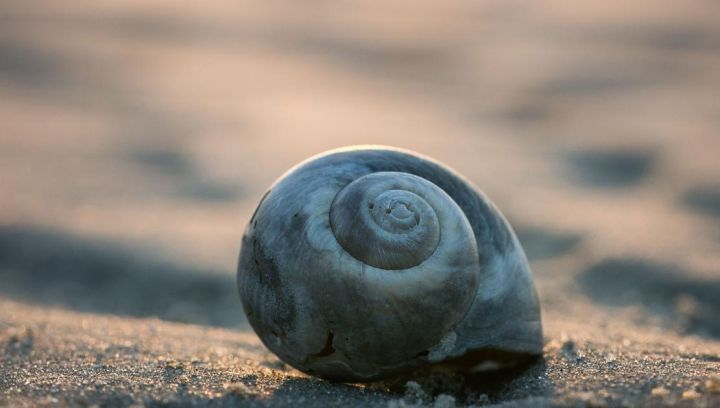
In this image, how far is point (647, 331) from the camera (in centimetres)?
377

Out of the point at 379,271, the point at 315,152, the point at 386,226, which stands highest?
the point at 315,152

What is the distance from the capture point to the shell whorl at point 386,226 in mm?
2451

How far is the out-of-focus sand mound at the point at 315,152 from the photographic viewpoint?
9.37ft

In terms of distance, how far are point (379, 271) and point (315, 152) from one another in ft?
14.4

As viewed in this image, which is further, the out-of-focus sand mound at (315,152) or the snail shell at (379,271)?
the out-of-focus sand mound at (315,152)

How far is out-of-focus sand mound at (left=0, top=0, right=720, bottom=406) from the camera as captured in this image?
9.37 feet

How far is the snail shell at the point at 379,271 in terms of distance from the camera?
2.46m

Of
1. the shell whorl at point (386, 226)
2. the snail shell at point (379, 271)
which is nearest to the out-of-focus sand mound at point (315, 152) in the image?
the snail shell at point (379, 271)

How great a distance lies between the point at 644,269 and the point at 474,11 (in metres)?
8.39

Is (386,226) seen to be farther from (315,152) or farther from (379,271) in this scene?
(315,152)

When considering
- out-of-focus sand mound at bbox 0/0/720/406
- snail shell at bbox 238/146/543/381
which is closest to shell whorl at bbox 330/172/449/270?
snail shell at bbox 238/146/543/381

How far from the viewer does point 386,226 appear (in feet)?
Answer: 8.07

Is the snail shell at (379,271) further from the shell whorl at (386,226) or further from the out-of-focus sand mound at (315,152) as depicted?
the out-of-focus sand mound at (315,152)

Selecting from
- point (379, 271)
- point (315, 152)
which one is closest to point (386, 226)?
point (379, 271)
